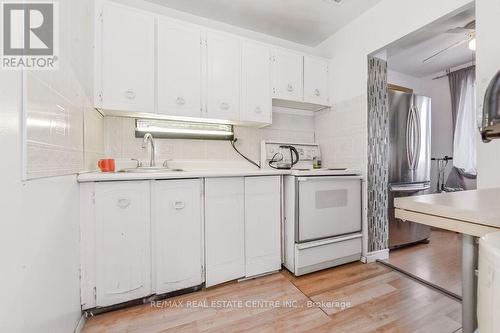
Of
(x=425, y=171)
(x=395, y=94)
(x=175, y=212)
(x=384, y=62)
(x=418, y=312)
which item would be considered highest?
(x=384, y=62)

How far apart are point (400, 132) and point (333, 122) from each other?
723 millimetres

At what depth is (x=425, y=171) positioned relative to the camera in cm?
250

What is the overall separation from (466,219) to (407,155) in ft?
7.32

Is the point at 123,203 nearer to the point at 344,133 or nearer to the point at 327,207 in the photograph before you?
the point at 327,207

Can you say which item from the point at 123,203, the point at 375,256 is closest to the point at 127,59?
the point at 123,203

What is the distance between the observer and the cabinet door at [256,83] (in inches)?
78.9

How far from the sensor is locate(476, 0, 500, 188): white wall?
1.23m

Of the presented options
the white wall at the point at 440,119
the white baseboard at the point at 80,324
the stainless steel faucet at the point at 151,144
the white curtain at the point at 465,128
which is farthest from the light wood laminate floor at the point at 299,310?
the white wall at the point at 440,119

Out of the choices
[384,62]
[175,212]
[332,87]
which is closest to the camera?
[175,212]

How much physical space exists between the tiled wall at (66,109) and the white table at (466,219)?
1186 millimetres

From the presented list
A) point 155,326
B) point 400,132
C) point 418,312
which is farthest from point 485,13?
point 155,326

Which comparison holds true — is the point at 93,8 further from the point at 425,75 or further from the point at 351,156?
the point at 425,75

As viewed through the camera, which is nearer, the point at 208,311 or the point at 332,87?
the point at 208,311

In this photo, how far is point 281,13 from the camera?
6.73 feet
